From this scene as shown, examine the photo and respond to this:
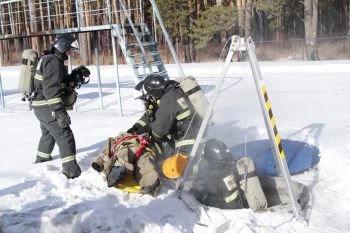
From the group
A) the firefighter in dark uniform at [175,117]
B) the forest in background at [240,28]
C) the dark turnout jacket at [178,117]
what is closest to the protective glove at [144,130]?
the firefighter in dark uniform at [175,117]

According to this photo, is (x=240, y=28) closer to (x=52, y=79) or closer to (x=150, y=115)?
(x=150, y=115)

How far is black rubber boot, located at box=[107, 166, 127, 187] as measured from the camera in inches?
181

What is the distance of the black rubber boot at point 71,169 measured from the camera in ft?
17.3

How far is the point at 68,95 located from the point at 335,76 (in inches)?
466

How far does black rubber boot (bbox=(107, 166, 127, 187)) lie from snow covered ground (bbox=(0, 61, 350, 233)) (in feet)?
0.53

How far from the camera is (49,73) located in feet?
17.2

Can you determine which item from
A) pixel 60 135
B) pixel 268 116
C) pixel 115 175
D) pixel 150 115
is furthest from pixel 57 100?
pixel 268 116

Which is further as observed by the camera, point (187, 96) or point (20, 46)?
point (20, 46)

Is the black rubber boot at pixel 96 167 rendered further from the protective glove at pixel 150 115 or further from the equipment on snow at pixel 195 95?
the equipment on snow at pixel 195 95

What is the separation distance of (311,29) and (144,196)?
77.8 ft

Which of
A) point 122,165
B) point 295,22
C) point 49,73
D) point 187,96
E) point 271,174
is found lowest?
point 271,174

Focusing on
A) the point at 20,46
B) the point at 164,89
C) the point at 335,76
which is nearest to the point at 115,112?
the point at 164,89

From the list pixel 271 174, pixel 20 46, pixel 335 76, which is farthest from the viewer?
pixel 20 46

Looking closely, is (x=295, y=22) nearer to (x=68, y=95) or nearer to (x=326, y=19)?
(x=326, y=19)
